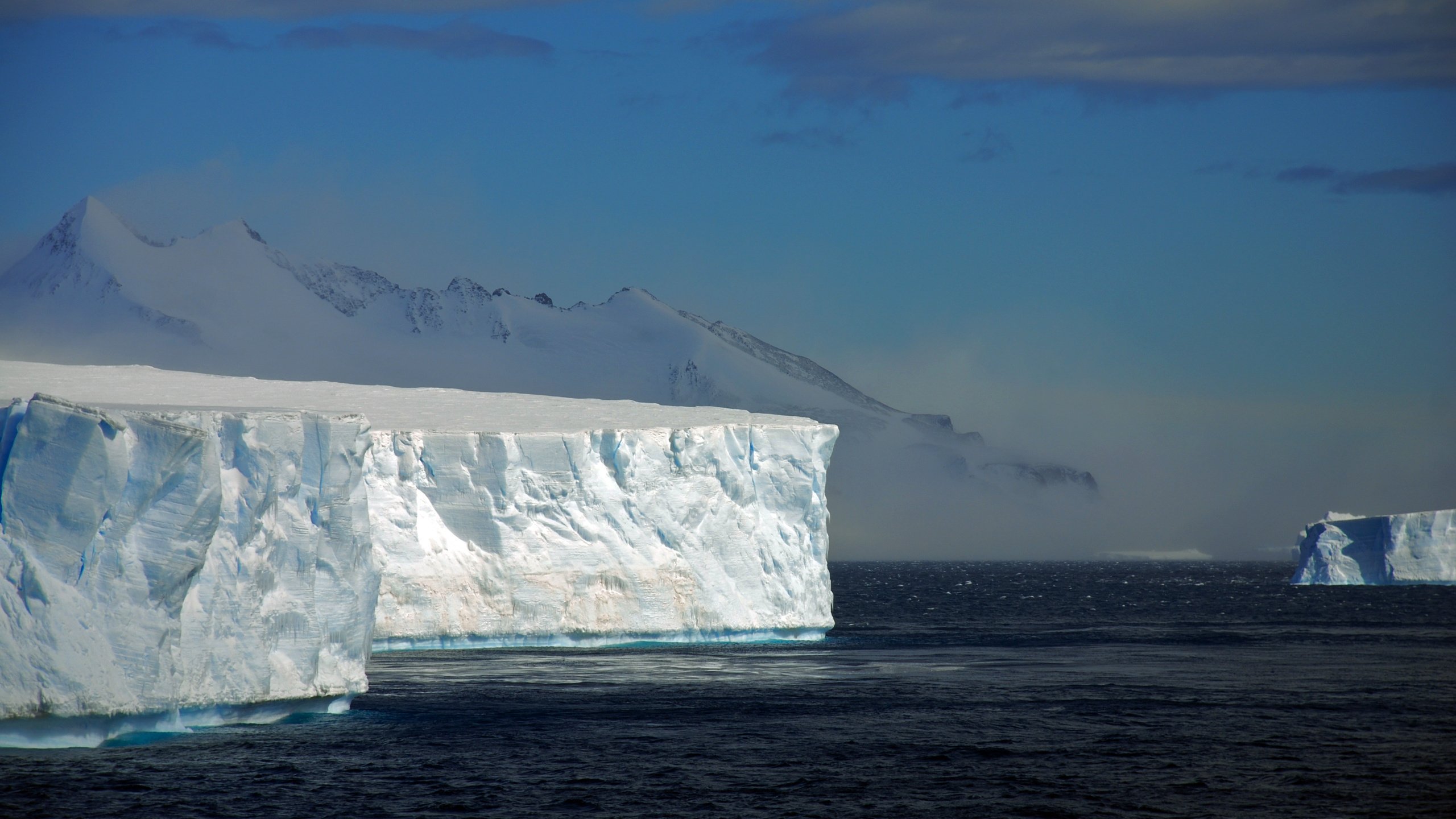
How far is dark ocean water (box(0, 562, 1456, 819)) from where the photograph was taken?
17.2 m

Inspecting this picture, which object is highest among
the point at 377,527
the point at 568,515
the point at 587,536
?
the point at 568,515

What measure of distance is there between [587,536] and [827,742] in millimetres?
14147

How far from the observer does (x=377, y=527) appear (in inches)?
1299

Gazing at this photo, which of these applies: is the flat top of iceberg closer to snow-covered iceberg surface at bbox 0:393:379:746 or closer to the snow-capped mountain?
snow-covered iceberg surface at bbox 0:393:379:746

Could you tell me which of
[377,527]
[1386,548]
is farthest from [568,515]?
[1386,548]

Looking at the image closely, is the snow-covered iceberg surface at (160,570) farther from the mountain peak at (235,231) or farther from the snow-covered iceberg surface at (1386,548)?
the mountain peak at (235,231)

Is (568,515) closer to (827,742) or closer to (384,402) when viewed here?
(384,402)

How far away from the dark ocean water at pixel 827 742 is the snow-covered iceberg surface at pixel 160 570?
0.79 metres

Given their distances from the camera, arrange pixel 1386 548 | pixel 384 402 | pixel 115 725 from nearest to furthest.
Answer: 1. pixel 115 725
2. pixel 384 402
3. pixel 1386 548

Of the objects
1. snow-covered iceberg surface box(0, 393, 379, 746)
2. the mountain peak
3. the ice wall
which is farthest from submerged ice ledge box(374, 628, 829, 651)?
the mountain peak

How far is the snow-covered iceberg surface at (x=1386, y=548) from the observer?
6738cm

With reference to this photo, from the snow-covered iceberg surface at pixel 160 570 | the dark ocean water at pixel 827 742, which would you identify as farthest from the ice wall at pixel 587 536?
the snow-covered iceberg surface at pixel 160 570

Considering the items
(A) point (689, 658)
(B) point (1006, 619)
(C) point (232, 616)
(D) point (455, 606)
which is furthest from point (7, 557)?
(B) point (1006, 619)

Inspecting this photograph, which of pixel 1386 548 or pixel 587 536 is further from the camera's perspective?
pixel 1386 548
